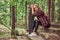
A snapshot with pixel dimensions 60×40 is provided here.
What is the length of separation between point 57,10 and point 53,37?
871 cm

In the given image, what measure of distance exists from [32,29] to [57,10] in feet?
23.9

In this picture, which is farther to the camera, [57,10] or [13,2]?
[57,10]

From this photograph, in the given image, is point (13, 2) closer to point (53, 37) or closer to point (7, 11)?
point (53, 37)

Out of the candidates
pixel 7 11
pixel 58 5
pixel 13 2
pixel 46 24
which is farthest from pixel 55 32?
pixel 58 5

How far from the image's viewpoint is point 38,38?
6.82 m

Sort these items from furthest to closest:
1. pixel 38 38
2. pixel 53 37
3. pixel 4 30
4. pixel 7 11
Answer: pixel 7 11 → pixel 4 30 → pixel 38 38 → pixel 53 37

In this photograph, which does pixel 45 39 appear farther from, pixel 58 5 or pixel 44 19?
pixel 58 5

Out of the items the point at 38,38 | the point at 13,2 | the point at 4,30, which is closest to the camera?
the point at 38,38

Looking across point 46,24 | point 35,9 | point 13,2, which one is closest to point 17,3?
point 13,2

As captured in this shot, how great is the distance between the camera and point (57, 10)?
1462 cm

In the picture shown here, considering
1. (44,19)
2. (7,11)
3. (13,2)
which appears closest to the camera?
(44,19)

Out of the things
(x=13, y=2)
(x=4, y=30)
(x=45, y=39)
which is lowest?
(x=4, y=30)

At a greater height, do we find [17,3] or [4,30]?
[17,3]

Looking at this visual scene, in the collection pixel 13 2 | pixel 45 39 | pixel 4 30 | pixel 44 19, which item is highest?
pixel 13 2
